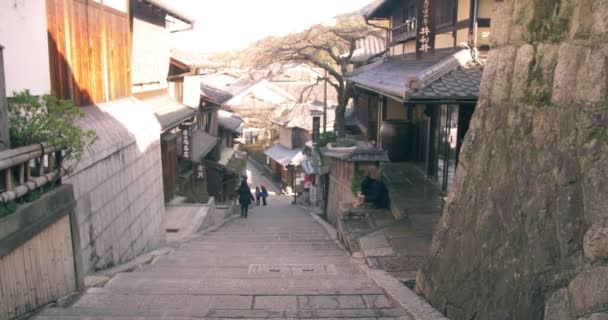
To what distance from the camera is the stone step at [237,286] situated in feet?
21.3

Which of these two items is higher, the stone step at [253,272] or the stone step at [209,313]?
the stone step at [209,313]

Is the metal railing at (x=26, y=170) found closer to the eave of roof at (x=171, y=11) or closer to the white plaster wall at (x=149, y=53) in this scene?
the eave of roof at (x=171, y=11)

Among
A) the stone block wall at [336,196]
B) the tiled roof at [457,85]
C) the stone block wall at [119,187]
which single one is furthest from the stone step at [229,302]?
the stone block wall at [336,196]

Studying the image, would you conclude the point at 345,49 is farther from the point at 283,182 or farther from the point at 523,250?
the point at 523,250

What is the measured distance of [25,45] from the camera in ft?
22.8

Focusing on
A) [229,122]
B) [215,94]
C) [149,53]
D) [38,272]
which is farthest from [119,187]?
[229,122]

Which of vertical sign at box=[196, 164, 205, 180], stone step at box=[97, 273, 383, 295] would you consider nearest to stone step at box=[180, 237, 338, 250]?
stone step at box=[97, 273, 383, 295]

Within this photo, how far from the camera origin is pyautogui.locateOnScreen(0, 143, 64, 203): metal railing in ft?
15.3

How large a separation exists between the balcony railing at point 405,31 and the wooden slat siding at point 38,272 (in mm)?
12544

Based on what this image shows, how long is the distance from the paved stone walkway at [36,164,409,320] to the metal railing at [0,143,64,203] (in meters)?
1.34

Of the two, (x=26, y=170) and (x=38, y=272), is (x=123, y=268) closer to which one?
(x=38, y=272)

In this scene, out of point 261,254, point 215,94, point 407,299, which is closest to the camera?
point 407,299

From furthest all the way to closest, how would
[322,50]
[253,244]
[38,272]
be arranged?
1. [322,50]
2. [253,244]
3. [38,272]

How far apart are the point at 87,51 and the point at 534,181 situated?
852 cm
